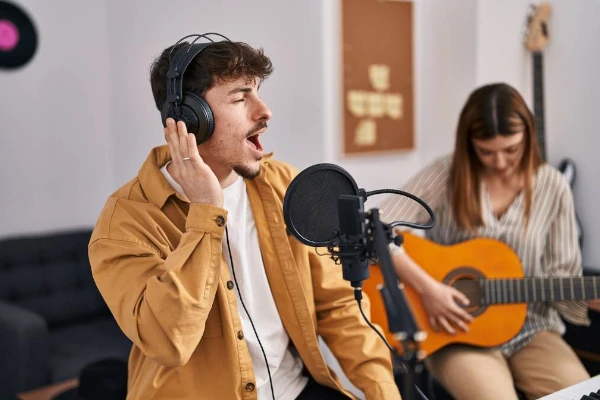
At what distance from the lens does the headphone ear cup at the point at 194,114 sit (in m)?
1.30

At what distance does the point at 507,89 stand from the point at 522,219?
1.41 feet

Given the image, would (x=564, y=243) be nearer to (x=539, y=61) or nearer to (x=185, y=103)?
(x=539, y=61)

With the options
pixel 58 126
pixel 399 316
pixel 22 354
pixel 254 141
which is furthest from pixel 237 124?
pixel 58 126

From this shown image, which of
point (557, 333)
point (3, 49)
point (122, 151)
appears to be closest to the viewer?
point (557, 333)

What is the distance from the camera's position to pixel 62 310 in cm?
304

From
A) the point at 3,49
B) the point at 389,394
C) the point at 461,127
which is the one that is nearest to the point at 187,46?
the point at 389,394

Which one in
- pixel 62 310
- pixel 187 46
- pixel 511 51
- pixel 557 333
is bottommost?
pixel 62 310

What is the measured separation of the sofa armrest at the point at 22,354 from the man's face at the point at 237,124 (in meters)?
1.50

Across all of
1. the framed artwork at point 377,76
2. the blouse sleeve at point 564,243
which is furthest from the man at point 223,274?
the framed artwork at point 377,76

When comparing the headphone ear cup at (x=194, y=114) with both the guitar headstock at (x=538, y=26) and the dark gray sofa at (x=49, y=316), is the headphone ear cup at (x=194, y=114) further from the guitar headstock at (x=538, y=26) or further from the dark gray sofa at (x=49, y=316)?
the guitar headstock at (x=538, y=26)

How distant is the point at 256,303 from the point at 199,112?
1.60 feet

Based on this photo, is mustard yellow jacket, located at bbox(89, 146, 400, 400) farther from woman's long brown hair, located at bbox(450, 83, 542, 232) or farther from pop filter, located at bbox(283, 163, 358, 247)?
woman's long brown hair, located at bbox(450, 83, 542, 232)

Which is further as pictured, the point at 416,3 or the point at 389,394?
the point at 416,3

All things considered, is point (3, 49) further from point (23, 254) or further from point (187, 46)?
point (187, 46)
